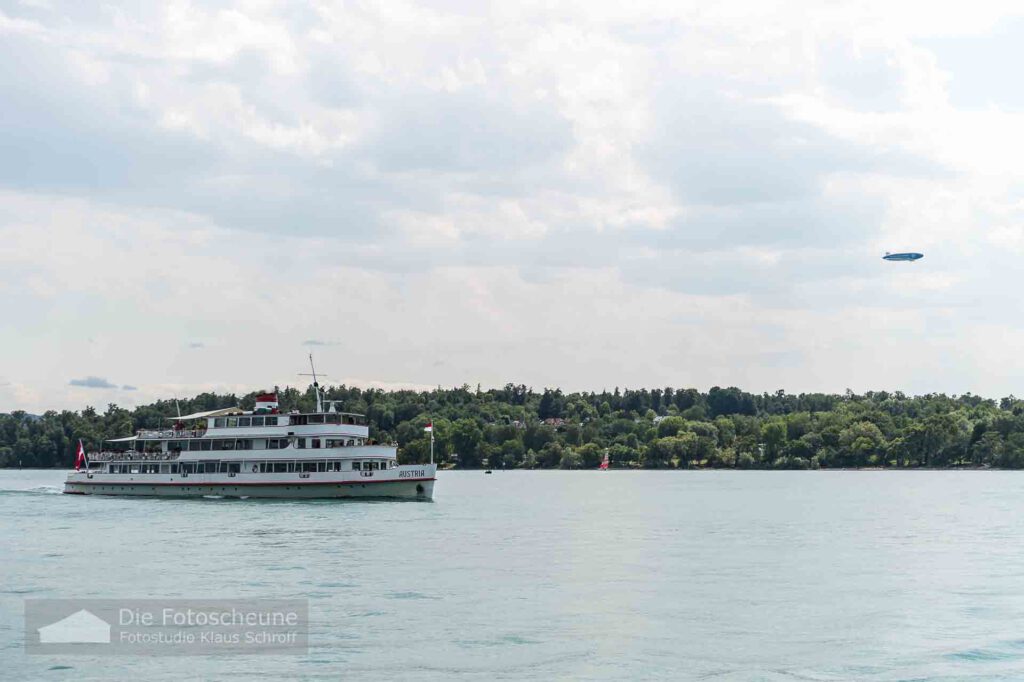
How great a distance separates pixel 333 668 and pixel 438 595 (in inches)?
598

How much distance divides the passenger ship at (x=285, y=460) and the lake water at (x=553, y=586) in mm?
2259

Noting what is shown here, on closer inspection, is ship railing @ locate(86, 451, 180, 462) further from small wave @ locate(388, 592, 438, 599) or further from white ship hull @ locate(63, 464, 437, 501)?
small wave @ locate(388, 592, 438, 599)

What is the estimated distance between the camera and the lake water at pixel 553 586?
38656 millimetres

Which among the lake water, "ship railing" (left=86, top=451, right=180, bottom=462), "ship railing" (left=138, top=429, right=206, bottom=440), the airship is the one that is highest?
the airship

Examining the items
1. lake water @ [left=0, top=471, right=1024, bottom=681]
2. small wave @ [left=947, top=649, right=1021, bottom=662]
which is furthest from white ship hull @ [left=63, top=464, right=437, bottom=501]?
small wave @ [left=947, top=649, right=1021, bottom=662]

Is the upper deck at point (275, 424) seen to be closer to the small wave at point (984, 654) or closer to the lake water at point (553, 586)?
the lake water at point (553, 586)

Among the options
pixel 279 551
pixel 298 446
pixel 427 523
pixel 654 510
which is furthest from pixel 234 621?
pixel 654 510

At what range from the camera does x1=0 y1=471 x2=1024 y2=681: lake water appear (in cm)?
3866

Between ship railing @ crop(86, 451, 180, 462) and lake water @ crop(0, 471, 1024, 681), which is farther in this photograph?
ship railing @ crop(86, 451, 180, 462)

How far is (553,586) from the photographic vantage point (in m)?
55.8

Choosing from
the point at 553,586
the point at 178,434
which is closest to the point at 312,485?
the point at 178,434

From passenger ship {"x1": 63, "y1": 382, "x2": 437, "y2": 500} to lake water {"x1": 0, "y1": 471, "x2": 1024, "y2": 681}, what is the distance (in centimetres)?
226

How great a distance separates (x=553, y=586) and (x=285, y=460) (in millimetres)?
57645

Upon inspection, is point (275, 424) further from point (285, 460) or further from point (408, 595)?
point (408, 595)
